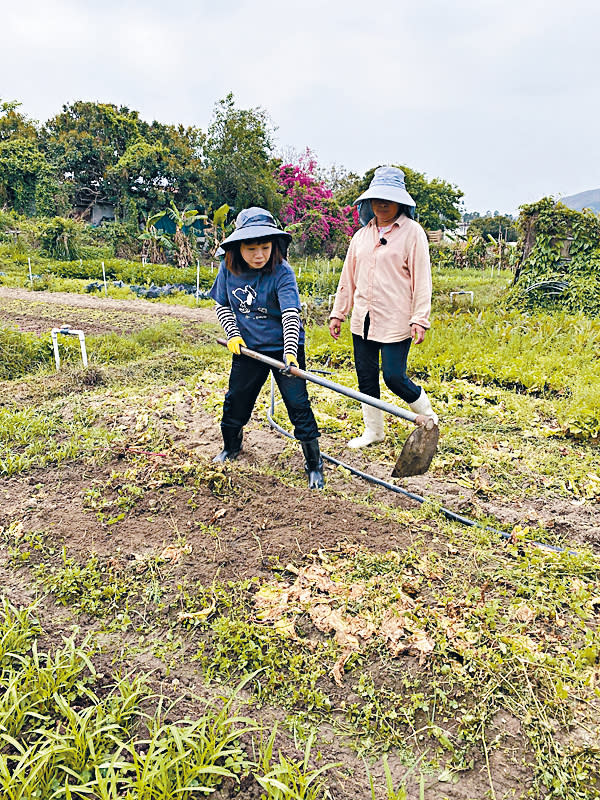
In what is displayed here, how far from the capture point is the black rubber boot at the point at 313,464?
3.42 m

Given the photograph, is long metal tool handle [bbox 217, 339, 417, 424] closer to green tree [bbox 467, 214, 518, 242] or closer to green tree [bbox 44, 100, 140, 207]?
green tree [bbox 44, 100, 140, 207]

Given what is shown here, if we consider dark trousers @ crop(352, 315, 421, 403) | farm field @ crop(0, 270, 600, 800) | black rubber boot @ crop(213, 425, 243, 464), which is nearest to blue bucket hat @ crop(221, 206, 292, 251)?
dark trousers @ crop(352, 315, 421, 403)

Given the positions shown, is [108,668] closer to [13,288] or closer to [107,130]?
[13,288]

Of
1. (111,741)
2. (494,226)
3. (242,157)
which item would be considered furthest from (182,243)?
(494,226)

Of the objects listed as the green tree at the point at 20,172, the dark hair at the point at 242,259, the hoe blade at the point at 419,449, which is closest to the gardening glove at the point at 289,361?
the dark hair at the point at 242,259

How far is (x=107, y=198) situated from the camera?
76.3 feet

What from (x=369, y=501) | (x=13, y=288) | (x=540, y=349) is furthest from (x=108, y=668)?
(x=13, y=288)

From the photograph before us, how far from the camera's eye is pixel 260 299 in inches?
131

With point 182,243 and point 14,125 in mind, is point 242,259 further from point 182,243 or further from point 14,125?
point 14,125

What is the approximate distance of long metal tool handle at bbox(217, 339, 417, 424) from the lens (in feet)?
8.95

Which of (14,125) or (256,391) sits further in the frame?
(14,125)

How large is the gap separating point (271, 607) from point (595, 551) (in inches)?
69.3

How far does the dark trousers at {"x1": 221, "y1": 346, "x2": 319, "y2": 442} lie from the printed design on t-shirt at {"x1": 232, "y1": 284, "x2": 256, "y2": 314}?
11.7 inches

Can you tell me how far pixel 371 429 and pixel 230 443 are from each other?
3.50 ft
